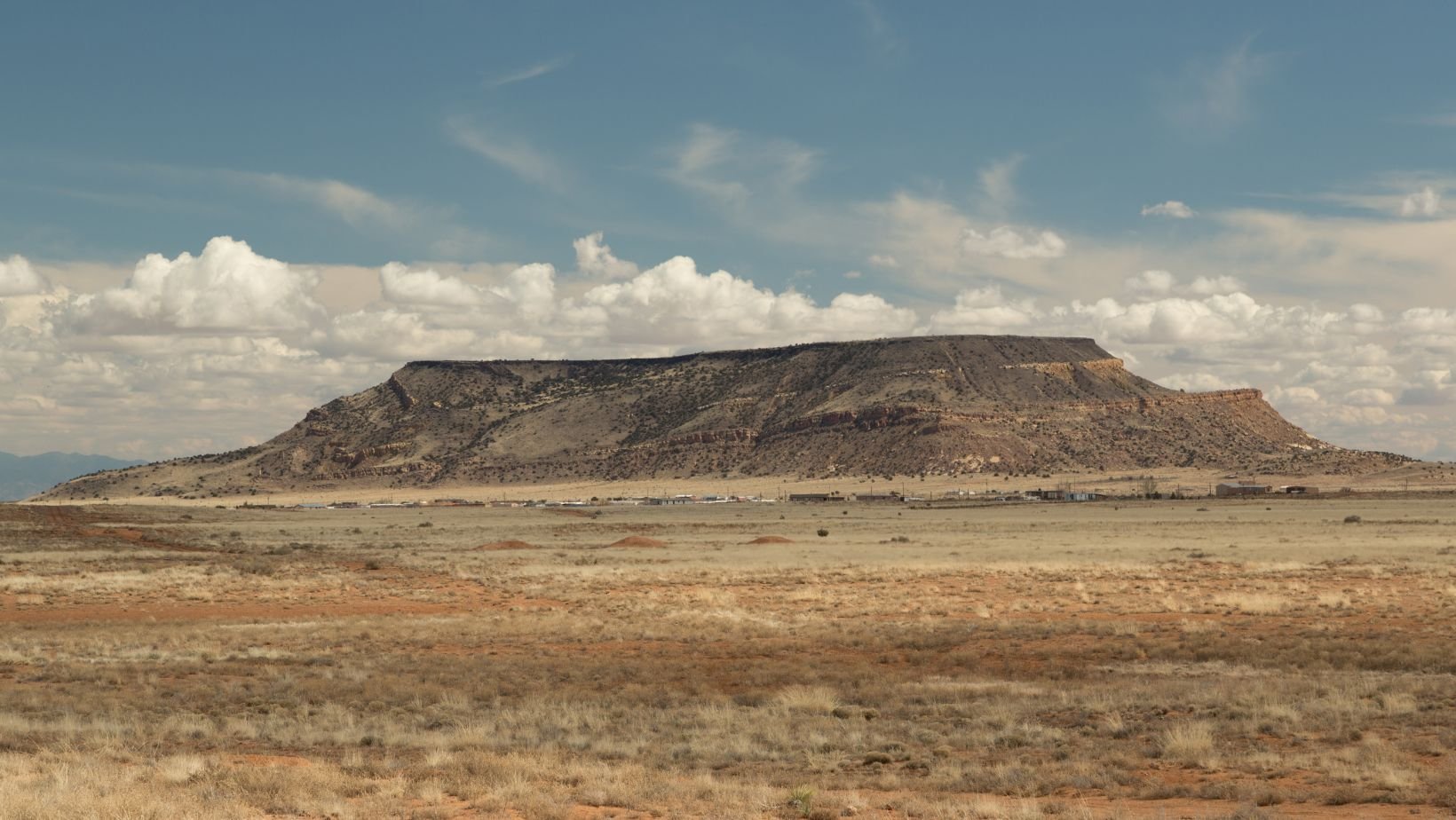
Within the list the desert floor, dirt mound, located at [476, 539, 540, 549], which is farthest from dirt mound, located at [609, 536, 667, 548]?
the desert floor

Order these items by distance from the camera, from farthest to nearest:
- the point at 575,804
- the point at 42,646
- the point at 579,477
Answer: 1. the point at 579,477
2. the point at 42,646
3. the point at 575,804

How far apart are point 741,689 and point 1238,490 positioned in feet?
387

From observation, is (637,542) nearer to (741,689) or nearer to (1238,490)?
(741,689)

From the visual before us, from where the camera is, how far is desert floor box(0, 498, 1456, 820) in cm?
1222

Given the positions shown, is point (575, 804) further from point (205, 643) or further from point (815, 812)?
point (205, 643)

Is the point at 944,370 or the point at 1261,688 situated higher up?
the point at 944,370

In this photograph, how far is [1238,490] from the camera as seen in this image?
126 meters

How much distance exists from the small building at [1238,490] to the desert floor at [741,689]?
254 ft

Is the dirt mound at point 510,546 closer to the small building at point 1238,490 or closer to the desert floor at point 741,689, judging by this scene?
the desert floor at point 741,689

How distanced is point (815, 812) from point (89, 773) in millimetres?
7417

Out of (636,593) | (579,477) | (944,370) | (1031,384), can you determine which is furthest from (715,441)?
(636,593)

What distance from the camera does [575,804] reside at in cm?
1204

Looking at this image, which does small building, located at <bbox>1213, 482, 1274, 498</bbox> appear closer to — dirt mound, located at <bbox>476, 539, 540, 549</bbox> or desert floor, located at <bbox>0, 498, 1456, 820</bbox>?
desert floor, located at <bbox>0, 498, 1456, 820</bbox>

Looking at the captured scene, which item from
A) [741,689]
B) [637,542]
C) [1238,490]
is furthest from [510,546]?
[1238,490]
